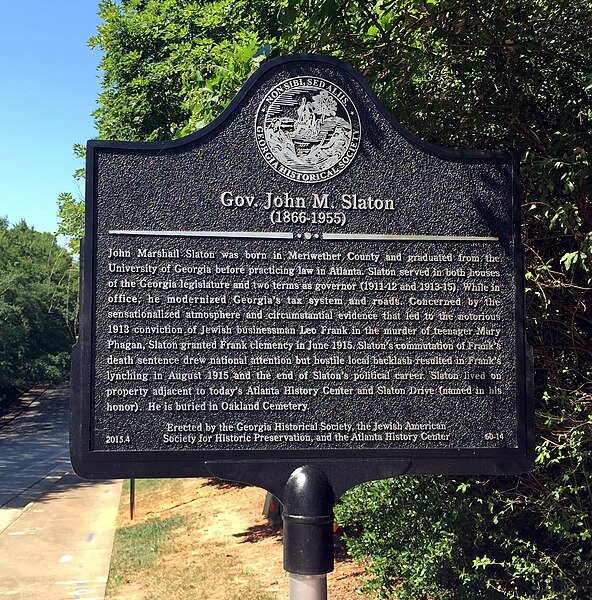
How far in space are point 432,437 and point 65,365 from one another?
42011 millimetres

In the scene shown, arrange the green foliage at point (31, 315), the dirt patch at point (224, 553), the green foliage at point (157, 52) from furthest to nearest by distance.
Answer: the green foliage at point (31, 315) < the green foliage at point (157, 52) < the dirt patch at point (224, 553)

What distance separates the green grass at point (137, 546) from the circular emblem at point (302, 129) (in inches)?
278

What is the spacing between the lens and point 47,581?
9.33 meters

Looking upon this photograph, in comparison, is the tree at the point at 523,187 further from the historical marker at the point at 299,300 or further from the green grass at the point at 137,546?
the green grass at the point at 137,546

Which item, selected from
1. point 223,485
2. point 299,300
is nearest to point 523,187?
point 299,300

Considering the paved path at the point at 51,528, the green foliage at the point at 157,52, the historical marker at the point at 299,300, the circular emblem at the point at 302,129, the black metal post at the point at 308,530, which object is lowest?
the paved path at the point at 51,528

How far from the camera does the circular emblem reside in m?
3.46

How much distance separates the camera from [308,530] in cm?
329

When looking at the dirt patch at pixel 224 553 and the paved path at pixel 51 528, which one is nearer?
the dirt patch at pixel 224 553

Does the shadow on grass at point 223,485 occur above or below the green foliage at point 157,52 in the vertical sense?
below

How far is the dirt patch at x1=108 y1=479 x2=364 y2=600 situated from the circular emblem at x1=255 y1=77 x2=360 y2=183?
525 centimetres

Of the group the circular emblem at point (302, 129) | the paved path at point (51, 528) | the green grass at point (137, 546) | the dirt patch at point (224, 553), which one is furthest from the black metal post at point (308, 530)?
the green grass at point (137, 546)

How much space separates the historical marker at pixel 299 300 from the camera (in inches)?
131

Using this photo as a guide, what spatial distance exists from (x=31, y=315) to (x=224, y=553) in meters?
29.6
